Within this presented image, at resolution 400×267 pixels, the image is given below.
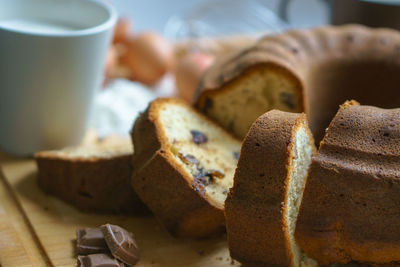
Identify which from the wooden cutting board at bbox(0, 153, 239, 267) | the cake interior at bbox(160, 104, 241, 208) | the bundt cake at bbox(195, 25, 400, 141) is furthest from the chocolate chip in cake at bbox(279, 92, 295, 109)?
the wooden cutting board at bbox(0, 153, 239, 267)

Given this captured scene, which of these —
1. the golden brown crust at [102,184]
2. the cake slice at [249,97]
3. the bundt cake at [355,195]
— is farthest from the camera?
the cake slice at [249,97]

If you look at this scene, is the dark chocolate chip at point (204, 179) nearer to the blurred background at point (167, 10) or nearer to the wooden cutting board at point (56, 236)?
the wooden cutting board at point (56, 236)

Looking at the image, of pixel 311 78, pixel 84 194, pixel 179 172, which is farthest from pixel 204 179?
pixel 311 78

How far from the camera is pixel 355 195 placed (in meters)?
1.49

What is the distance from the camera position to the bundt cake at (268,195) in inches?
60.2

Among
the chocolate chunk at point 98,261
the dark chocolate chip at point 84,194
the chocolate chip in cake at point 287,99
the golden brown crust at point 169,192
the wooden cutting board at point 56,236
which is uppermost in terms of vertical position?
the chocolate chip in cake at point 287,99

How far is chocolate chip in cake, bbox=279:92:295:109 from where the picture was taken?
2132 millimetres

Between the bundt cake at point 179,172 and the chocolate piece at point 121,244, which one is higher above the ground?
the bundt cake at point 179,172

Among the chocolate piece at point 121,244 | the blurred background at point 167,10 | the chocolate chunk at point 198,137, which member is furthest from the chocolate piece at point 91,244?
the blurred background at point 167,10

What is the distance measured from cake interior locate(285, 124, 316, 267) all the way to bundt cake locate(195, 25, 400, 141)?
46cm

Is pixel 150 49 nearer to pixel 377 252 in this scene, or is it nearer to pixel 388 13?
pixel 388 13

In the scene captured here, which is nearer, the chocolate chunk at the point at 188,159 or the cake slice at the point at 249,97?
the chocolate chunk at the point at 188,159

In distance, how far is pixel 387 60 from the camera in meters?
2.24

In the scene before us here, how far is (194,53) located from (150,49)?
0.25 m
